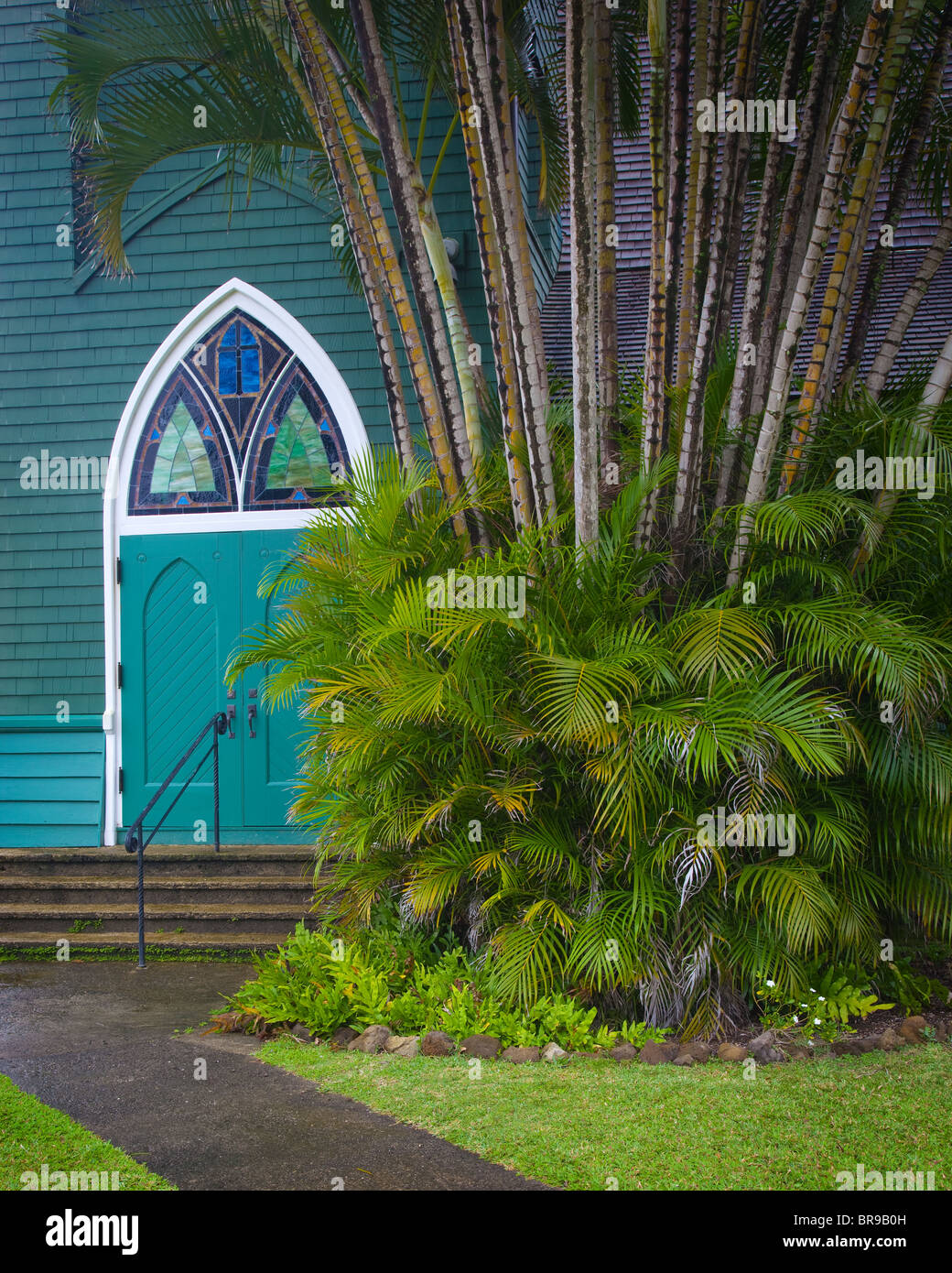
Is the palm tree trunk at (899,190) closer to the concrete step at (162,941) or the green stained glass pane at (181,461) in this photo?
the concrete step at (162,941)

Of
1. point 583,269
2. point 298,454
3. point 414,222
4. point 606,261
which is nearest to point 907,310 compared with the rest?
point 606,261

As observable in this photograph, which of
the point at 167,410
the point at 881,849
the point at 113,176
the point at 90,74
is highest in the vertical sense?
the point at 90,74

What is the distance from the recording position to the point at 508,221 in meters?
5.44

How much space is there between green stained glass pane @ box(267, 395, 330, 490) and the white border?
22 centimetres

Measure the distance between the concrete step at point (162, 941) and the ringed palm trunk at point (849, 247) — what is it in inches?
168

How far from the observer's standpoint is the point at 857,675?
4898 mm

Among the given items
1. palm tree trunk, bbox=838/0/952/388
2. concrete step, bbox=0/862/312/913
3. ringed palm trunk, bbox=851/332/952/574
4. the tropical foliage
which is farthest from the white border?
ringed palm trunk, bbox=851/332/952/574

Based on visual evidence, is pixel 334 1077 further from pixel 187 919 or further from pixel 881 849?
pixel 187 919

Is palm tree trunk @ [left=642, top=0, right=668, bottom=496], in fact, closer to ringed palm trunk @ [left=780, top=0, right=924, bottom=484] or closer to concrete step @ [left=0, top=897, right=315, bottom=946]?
ringed palm trunk @ [left=780, top=0, right=924, bottom=484]

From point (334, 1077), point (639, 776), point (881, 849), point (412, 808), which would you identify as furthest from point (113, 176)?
point (881, 849)

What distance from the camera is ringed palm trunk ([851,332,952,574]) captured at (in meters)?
5.02

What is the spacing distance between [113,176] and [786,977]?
616cm

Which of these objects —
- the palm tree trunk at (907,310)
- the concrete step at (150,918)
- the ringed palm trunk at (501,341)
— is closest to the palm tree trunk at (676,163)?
the ringed palm trunk at (501,341)

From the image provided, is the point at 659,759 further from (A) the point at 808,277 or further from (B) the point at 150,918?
(B) the point at 150,918
